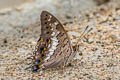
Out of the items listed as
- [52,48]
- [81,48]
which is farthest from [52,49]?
[81,48]

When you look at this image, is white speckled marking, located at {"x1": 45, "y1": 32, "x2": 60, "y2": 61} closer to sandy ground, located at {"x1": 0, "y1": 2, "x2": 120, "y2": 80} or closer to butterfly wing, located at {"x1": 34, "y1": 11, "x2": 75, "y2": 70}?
butterfly wing, located at {"x1": 34, "y1": 11, "x2": 75, "y2": 70}

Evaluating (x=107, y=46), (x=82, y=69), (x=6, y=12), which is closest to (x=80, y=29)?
(x=107, y=46)

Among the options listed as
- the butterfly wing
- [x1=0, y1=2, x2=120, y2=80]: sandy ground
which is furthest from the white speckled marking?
[x1=0, y1=2, x2=120, y2=80]: sandy ground

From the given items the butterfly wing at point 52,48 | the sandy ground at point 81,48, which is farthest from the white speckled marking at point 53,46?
the sandy ground at point 81,48

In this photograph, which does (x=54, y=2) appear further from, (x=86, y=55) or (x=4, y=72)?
(x=4, y=72)

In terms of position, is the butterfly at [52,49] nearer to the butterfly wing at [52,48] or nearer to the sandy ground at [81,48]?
the butterfly wing at [52,48]
